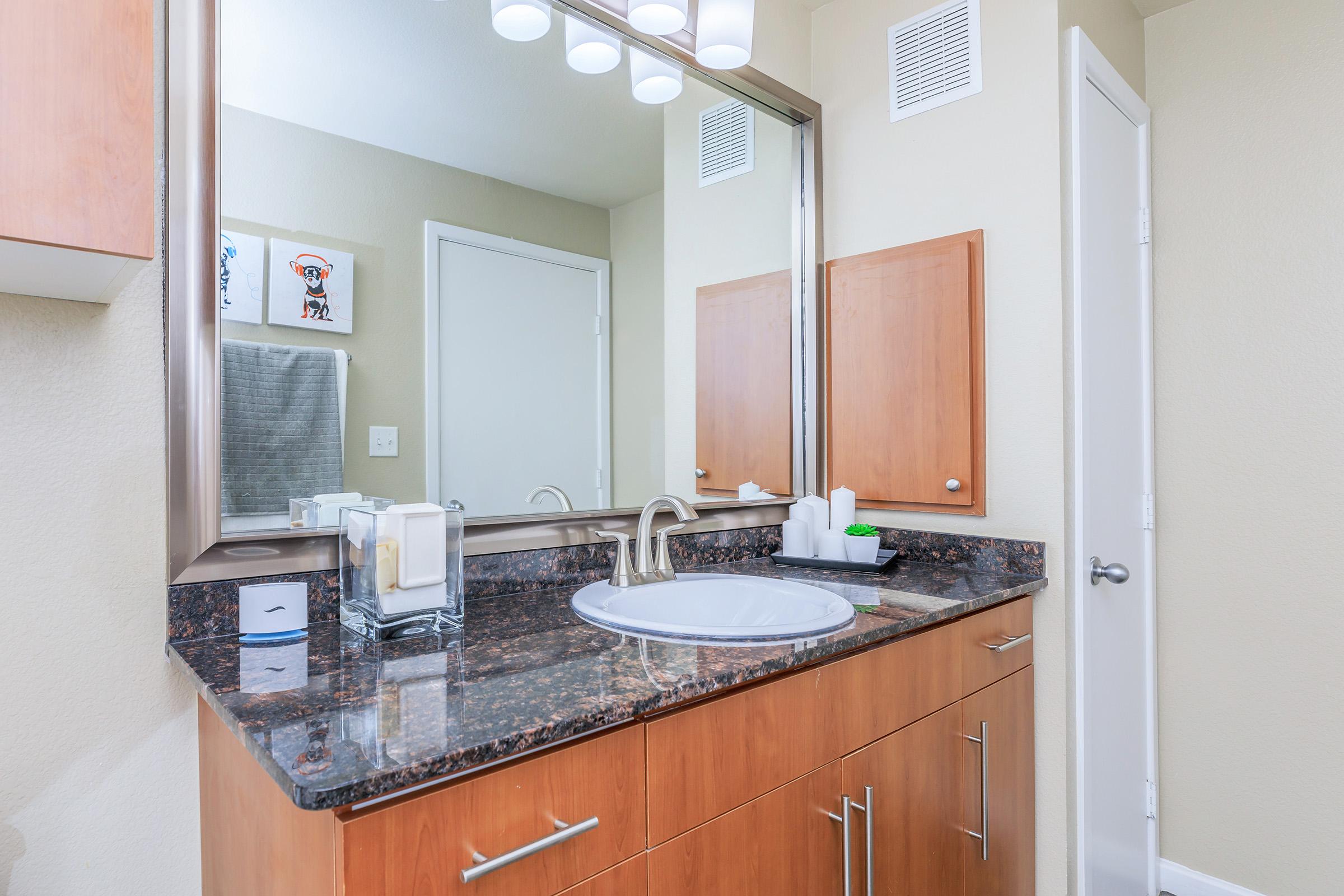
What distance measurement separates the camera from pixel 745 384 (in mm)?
2000

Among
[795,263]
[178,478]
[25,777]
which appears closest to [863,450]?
[795,263]

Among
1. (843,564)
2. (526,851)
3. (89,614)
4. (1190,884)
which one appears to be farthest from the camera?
(1190,884)

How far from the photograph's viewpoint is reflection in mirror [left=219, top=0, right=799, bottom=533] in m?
1.15

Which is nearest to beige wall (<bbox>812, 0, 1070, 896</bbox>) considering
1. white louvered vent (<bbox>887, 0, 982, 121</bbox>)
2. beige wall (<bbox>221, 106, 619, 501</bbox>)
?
white louvered vent (<bbox>887, 0, 982, 121</bbox>)

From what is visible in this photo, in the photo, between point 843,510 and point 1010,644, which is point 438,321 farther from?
point 1010,644

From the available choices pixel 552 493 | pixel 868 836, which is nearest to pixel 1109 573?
pixel 868 836

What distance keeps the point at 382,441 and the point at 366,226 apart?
379mm

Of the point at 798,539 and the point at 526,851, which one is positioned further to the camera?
the point at 798,539

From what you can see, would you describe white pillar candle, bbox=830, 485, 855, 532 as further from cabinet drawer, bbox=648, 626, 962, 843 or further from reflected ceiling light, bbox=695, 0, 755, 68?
reflected ceiling light, bbox=695, 0, 755, 68

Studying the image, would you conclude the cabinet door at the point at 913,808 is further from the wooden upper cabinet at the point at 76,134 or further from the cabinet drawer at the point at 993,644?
the wooden upper cabinet at the point at 76,134

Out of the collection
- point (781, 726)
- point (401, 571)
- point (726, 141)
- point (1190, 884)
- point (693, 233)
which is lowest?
point (1190, 884)

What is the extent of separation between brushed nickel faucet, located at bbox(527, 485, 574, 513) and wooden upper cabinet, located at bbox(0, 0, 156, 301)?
31.9 inches

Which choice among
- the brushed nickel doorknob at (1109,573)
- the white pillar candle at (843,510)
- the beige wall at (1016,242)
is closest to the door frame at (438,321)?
the white pillar candle at (843,510)

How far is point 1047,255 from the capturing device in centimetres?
165
